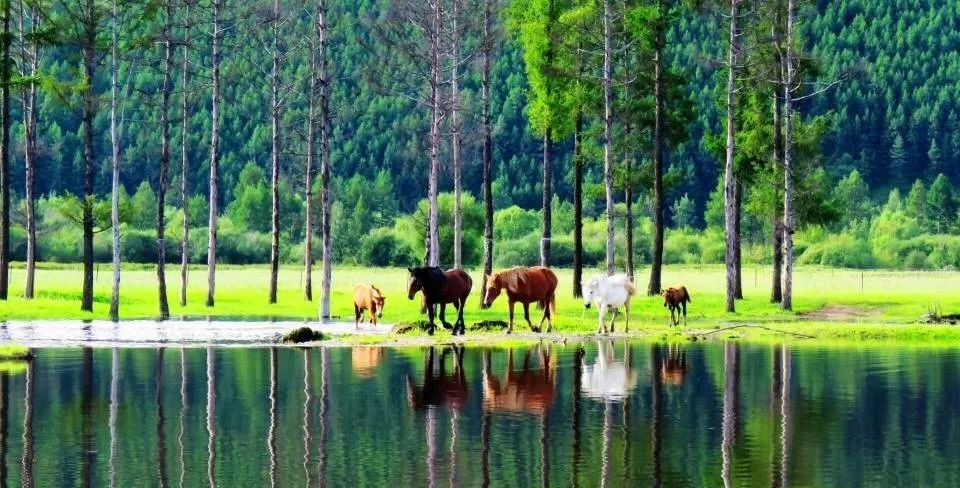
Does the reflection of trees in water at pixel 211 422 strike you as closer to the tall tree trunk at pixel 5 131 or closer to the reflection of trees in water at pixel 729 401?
the reflection of trees in water at pixel 729 401

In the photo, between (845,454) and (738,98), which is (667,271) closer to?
(738,98)

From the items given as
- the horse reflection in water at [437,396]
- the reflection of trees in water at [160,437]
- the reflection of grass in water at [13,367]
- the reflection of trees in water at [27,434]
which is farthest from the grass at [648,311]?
the reflection of trees in water at [27,434]

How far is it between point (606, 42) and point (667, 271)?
78808 millimetres

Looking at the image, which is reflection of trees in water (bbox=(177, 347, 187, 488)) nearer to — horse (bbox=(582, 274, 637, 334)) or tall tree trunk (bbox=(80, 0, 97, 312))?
horse (bbox=(582, 274, 637, 334))

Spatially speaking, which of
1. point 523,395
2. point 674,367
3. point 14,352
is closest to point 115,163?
point 14,352

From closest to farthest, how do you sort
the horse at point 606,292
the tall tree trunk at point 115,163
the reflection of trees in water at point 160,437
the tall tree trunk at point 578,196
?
the reflection of trees in water at point 160,437, the horse at point 606,292, the tall tree trunk at point 115,163, the tall tree trunk at point 578,196

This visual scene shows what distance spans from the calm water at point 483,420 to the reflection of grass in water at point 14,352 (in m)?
0.52

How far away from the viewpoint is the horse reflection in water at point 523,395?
2128 centimetres

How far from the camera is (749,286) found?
97125 mm

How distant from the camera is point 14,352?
37.2m

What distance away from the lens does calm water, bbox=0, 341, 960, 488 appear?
19328 millimetres

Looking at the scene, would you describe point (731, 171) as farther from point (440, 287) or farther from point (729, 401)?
point (729, 401)

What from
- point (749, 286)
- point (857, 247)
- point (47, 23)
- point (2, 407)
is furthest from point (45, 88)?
point (857, 247)

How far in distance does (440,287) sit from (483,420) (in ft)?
60.9
